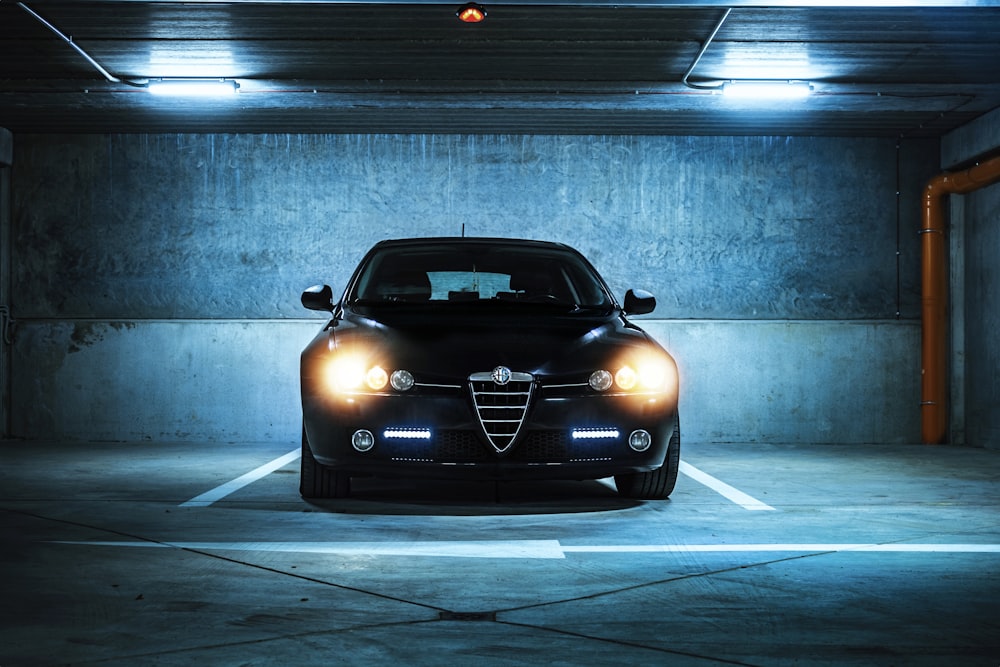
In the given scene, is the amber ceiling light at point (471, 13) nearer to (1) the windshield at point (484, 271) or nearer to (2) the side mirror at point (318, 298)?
(1) the windshield at point (484, 271)

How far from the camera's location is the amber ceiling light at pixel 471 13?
326 inches

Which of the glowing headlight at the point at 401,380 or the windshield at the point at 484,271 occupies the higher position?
the windshield at the point at 484,271

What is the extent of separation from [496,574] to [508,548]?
651 mm

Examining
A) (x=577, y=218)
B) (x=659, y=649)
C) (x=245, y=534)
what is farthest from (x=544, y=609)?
(x=577, y=218)

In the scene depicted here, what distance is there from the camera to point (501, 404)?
6133 millimetres

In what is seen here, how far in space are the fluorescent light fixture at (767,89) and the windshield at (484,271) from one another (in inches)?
142

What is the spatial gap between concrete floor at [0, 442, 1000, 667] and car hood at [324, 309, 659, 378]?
0.83m

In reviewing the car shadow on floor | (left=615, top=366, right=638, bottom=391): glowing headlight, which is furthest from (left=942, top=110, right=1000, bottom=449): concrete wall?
(left=615, top=366, right=638, bottom=391): glowing headlight

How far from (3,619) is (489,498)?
11.9 ft

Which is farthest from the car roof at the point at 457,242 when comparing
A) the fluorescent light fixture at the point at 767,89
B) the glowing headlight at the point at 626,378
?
the fluorescent light fixture at the point at 767,89

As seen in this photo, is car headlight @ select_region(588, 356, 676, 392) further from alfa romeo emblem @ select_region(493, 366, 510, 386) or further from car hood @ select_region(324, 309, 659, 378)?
alfa romeo emblem @ select_region(493, 366, 510, 386)

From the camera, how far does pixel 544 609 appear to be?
3.98 m

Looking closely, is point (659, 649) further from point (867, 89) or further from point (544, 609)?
point (867, 89)

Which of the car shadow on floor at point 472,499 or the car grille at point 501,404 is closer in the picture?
the car grille at point 501,404
